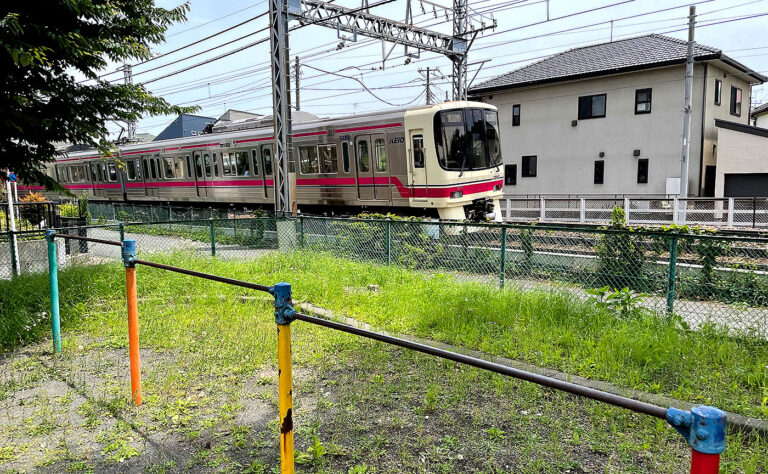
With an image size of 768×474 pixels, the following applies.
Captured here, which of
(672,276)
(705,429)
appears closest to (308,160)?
(672,276)

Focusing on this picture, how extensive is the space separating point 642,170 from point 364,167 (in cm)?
1518

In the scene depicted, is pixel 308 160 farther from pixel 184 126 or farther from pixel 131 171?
pixel 184 126

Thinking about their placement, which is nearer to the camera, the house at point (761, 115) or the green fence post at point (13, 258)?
the green fence post at point (13, 258)

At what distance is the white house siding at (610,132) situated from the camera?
21781 mm

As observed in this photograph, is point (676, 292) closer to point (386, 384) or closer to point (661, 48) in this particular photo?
point (386, 384)

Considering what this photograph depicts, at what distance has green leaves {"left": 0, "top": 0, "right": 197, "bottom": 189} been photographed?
224 inches

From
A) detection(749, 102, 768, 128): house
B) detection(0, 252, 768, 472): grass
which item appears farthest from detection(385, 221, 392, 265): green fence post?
detection(749, 102, 768, 128): house

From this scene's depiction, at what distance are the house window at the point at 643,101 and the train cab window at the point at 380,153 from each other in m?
15.1

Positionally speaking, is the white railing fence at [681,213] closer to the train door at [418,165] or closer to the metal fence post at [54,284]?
the train door at [418,165]

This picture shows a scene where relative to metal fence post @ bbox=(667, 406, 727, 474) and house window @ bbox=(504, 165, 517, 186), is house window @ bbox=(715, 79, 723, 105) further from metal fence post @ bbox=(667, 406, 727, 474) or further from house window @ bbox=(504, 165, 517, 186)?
metal fence post @ bbox=(667, 406, 727, 474)

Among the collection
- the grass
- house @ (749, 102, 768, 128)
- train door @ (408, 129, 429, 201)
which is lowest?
the grass

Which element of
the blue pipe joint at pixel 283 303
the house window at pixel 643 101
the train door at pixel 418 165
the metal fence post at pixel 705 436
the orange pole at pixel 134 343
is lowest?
the orange pole at pixel 134 343

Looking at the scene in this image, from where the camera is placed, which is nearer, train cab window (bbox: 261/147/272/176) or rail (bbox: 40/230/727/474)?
rail (bbox: 40/230/727/474)

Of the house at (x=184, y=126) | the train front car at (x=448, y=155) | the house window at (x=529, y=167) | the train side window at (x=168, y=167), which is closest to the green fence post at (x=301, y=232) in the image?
the train front car at (x=448, y=155)
